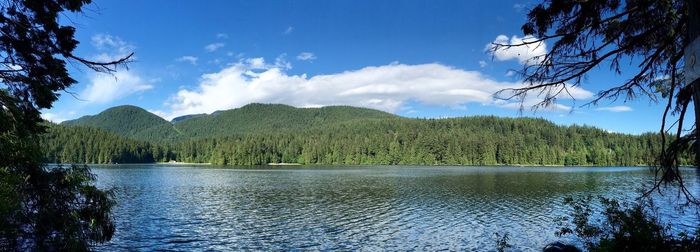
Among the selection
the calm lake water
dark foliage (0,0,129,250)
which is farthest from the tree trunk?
the calm lake water

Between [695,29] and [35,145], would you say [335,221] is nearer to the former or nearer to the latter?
[35,145]

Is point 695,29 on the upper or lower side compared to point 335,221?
upper

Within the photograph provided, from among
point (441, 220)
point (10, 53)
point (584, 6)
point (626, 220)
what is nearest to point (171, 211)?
point (441, 220)

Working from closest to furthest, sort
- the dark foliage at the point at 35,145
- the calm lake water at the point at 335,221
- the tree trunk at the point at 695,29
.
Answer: the tree trunk at the point at 695,29
the dark foliage at the point at 35,145
the calm lake water at the point at 335,221

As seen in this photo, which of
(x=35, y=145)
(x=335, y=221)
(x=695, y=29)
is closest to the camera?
(x=695, y=29)

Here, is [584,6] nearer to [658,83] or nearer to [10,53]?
[658,83]

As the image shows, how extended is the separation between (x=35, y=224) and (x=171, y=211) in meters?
26.4

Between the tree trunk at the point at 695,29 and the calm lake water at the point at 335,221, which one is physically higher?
the tree trunk at the point at 695,29

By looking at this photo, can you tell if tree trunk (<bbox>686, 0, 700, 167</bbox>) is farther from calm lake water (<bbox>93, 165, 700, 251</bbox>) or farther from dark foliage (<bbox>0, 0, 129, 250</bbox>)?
calm lake water (<bbox>93, 165, 700, 251</bbox>)

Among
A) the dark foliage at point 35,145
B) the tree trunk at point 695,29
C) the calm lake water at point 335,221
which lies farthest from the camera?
the calm lake water at point 335,221

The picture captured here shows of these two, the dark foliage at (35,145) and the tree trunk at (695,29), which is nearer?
the tree trunk at (695,29)

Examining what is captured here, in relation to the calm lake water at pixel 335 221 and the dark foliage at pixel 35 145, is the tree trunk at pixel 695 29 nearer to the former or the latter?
the dark foliage at pixel 35 145

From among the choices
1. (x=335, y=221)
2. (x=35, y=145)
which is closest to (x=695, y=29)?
(x=35, y=145)

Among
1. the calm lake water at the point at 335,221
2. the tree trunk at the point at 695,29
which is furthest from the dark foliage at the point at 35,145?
the tree trunk at the point at 695,29
